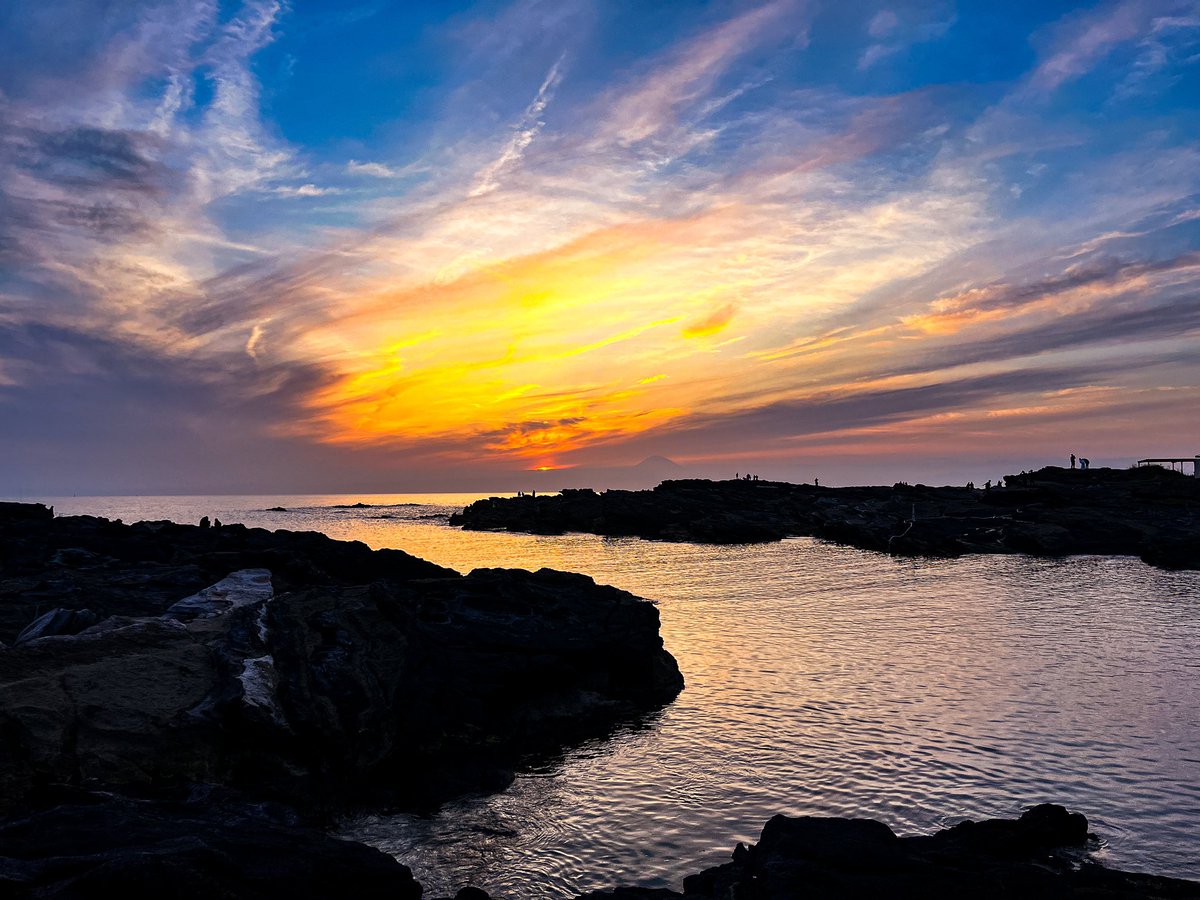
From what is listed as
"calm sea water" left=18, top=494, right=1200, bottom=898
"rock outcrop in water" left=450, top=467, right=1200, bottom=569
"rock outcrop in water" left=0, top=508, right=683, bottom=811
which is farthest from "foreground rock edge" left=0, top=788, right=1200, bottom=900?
"rock outcrop in water" left=450, top=467, right=1200, bottom=569

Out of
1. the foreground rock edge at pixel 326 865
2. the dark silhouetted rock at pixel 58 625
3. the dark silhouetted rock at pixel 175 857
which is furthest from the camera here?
the dark silhouetted rock at pixel 58 625

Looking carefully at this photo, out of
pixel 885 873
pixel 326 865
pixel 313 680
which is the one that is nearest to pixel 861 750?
pixel 885 873

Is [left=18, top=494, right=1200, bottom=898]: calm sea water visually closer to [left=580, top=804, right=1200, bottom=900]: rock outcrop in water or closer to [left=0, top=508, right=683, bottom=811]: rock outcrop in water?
[left=0, top=508, right=683, bottom=811]: rock outcrop in water

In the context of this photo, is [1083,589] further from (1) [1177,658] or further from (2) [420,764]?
(2) [420,764]

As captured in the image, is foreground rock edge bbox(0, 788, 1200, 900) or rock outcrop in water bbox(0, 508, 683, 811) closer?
foreground rock edge bbox(0, 788, 1200, 900)

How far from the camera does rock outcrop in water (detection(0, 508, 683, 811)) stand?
39.9 ft

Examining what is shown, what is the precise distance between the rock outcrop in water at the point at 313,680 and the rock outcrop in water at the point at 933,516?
53.2 metres

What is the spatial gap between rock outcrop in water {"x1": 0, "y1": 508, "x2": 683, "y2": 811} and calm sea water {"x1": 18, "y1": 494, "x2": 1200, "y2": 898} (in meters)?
1.55

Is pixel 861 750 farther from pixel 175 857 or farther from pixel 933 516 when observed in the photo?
pixel 933 516

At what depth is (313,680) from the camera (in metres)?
15.0

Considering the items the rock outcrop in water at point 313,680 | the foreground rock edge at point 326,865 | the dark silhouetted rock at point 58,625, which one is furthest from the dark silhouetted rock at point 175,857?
the dark silhouetted rock at point 58,625

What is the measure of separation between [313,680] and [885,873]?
36.1ft

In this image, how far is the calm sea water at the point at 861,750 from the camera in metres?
12.5

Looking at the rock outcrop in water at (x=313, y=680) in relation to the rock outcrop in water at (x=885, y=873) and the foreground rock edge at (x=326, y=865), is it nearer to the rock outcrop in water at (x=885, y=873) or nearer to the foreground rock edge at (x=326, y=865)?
the foreground rock edge at (x=326, y=865)
